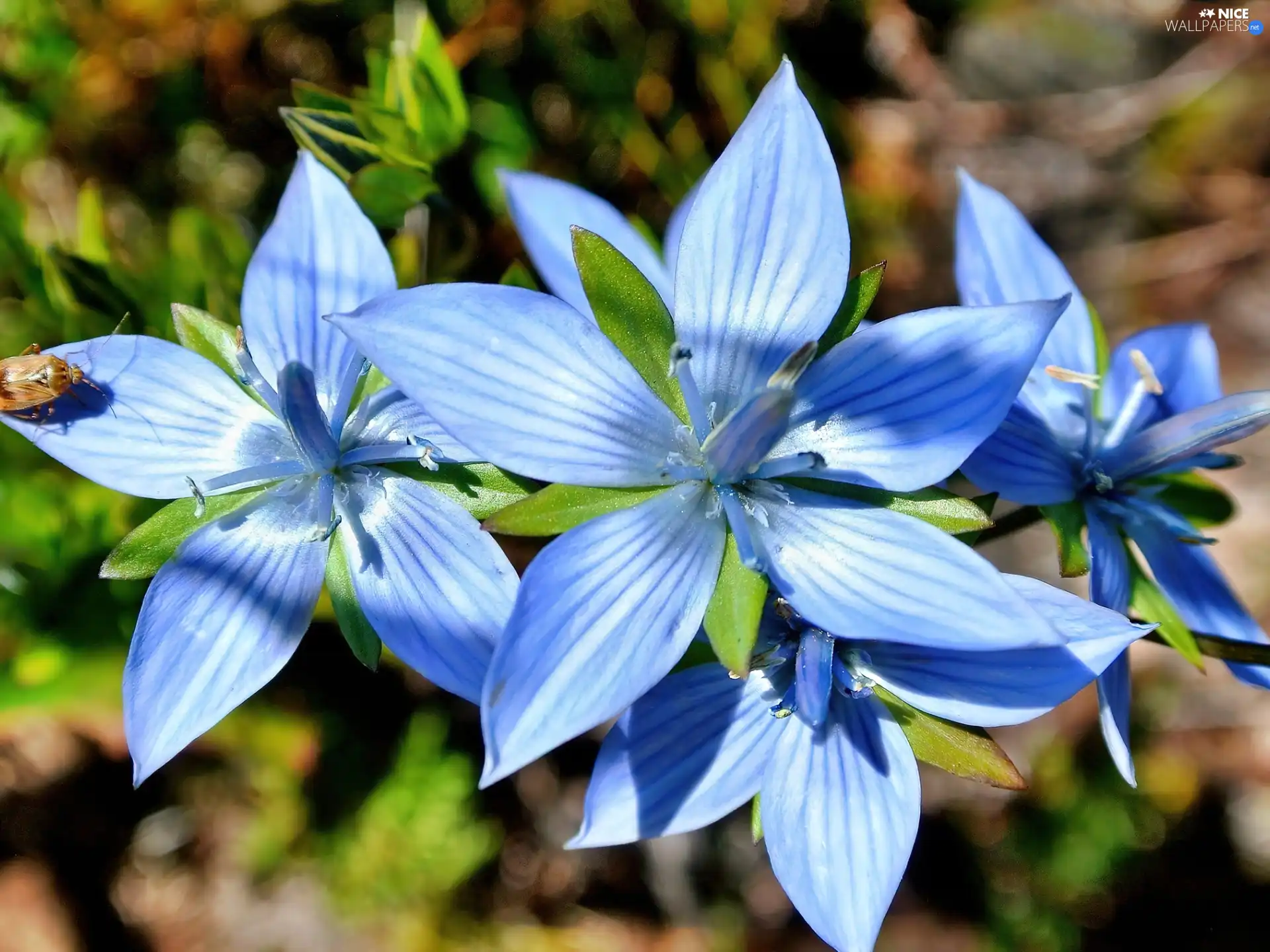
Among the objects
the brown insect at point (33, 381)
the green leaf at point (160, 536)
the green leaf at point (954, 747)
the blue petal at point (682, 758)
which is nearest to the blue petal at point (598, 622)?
the blue petal at point (682, 758)

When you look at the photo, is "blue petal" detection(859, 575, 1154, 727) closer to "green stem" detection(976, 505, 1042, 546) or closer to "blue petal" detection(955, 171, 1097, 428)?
"green stem" detection(976, 505, 1042, 546)

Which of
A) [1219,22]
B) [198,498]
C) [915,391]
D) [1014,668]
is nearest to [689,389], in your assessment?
[915,391]

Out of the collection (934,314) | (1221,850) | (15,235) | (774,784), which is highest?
(934,314)

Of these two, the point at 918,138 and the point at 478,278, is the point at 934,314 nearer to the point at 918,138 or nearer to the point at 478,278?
the point at 478,278

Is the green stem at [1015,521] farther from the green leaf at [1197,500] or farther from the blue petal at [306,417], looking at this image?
the blue petal at [306,417]

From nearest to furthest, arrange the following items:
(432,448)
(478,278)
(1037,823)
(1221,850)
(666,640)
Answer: (666,640) < (432,448) < (478,278) < (1037,823) < (1221,850)

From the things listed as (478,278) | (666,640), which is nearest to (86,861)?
(478,278)

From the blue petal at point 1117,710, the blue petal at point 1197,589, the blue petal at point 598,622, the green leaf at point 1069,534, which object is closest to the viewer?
the blue petal at point 598,622
